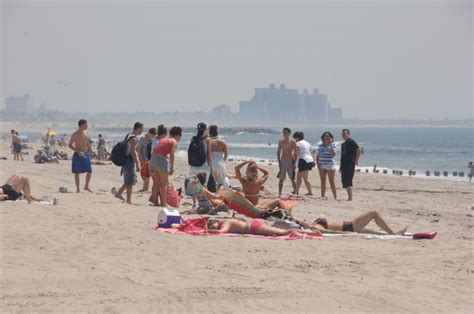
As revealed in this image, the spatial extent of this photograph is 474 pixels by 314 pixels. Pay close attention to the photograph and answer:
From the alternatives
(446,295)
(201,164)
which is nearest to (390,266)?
(446,295)

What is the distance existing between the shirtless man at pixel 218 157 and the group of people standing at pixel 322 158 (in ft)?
9.58

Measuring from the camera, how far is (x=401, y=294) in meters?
6.92

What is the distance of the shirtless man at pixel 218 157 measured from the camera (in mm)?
13000

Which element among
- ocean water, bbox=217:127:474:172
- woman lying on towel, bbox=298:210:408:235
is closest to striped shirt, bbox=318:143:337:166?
woman lying on towel, bbox=298:210:408:235

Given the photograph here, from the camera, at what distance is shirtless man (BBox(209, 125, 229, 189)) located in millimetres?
13000

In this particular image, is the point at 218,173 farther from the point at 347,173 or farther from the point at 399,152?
the point at 399,152

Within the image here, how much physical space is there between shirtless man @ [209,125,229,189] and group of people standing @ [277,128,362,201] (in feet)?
9.58

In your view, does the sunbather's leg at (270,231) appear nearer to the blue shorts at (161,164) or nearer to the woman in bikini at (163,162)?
the woman in bikini at (163,162)

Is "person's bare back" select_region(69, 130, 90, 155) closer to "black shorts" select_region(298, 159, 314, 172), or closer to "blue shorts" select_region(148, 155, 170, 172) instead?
"blue shorts" select_region(148, 155, 170, 172)

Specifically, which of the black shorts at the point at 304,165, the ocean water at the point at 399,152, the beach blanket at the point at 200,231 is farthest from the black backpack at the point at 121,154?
the ocean water at the point at 399,152

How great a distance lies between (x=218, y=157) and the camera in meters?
13.1

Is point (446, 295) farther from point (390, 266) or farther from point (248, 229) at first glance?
point (248, 229)

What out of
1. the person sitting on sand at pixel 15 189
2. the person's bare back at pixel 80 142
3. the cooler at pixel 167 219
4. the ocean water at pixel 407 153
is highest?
the person's bare back at pixel 80 142

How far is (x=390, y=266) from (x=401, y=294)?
1194 mm
